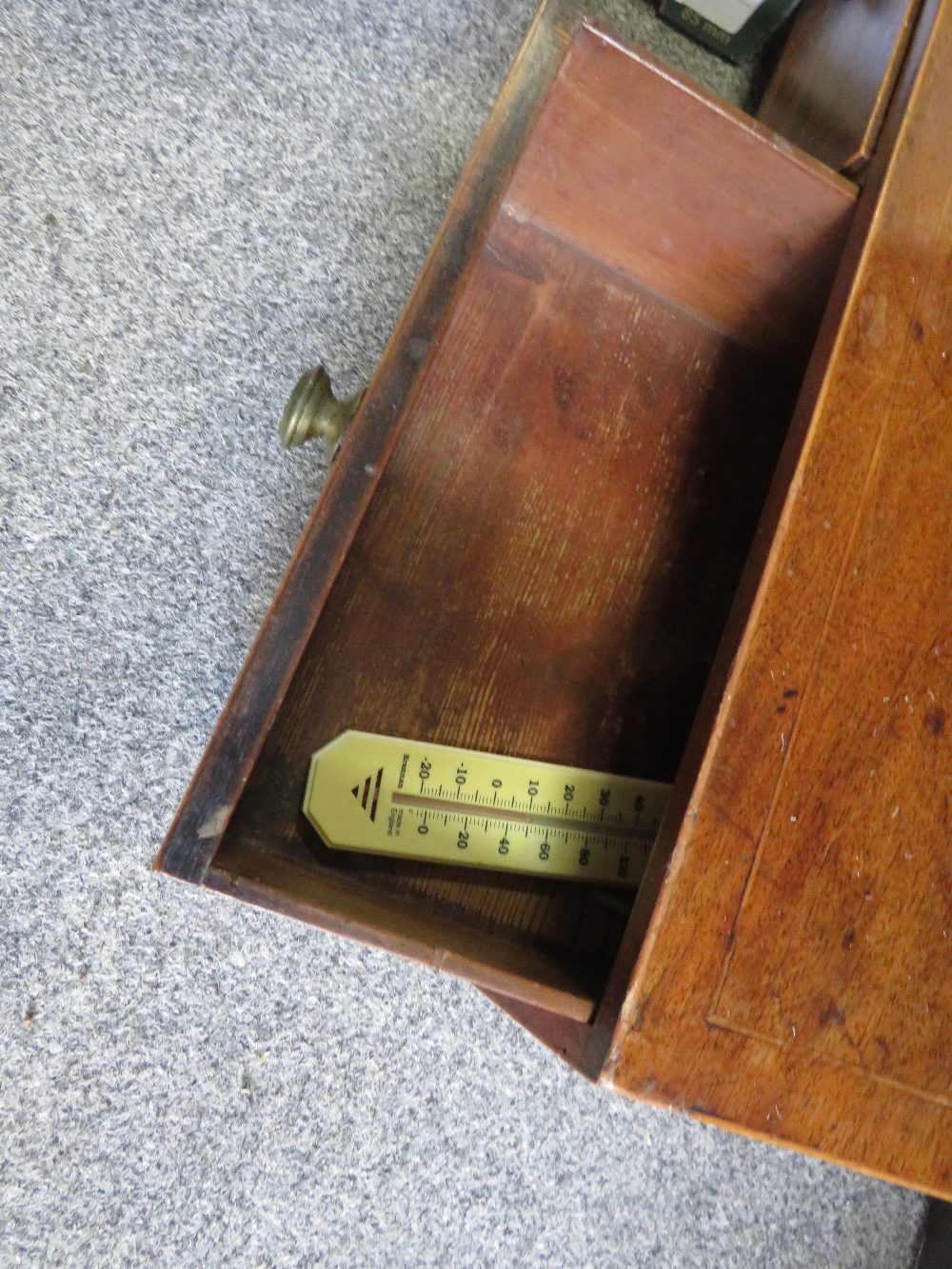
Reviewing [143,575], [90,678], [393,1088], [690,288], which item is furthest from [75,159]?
[393,1088]

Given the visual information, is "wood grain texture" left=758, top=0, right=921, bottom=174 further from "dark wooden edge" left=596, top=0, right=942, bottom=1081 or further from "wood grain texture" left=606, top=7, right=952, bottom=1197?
"wood grain texture" left=606, top=7, right=952, bottom=1197

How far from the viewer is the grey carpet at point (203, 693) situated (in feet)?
2.88

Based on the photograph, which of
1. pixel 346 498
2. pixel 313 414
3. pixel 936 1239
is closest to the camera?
pixel 346 498

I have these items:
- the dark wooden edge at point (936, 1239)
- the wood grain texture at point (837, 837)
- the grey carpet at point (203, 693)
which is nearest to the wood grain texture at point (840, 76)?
the wood grain texture at point (837, 837)

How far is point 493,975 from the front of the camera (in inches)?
21.2

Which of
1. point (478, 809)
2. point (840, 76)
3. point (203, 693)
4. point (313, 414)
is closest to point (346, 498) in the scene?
point (313, 414)

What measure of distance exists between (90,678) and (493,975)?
1.83ft

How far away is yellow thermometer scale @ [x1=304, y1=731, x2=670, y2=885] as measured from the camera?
2.27 ft

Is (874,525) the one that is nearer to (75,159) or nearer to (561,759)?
(561,759)

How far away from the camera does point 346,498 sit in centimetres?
53

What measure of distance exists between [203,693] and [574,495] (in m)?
0.43

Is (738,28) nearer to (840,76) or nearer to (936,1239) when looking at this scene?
(840,76)

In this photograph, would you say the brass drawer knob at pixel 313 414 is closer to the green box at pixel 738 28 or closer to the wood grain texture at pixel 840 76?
the wood grain texture at pixel 840 76

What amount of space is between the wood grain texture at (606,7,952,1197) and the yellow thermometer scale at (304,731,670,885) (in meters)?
0.19
